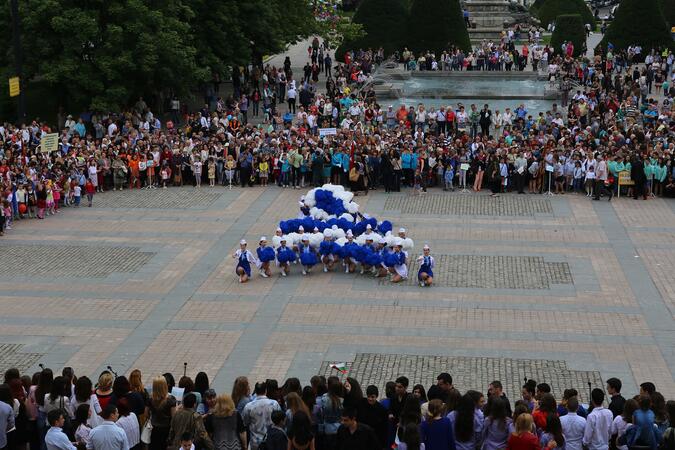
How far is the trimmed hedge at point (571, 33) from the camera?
59.0 m

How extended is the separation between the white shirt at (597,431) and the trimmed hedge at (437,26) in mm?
44593

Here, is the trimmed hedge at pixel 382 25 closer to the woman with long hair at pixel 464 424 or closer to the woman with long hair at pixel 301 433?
the woman with long hair at pixel 464 424

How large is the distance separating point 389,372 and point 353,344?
1.63 meters

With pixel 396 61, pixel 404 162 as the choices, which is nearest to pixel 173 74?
pixel 404 162

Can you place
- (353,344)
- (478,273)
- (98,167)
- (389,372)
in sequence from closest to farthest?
(389,372) < (353,344) < (478,273) < (98,167)

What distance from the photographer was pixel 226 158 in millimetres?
36062

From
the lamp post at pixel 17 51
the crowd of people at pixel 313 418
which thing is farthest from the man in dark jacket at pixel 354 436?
the lamp post at pixel 17 51

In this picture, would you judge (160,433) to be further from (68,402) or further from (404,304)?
(404,304)

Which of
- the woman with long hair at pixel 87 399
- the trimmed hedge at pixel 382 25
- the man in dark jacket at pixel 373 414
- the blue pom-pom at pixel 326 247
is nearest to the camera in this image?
the man in dark jacket at pixel 373 414

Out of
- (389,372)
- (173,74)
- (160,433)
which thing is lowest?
(389,372)

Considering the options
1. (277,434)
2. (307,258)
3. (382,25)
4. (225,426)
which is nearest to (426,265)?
(307,258)

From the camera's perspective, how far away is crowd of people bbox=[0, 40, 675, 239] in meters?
33.8

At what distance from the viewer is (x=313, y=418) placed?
14094 millimetres

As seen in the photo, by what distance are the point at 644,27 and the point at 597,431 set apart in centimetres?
4652
